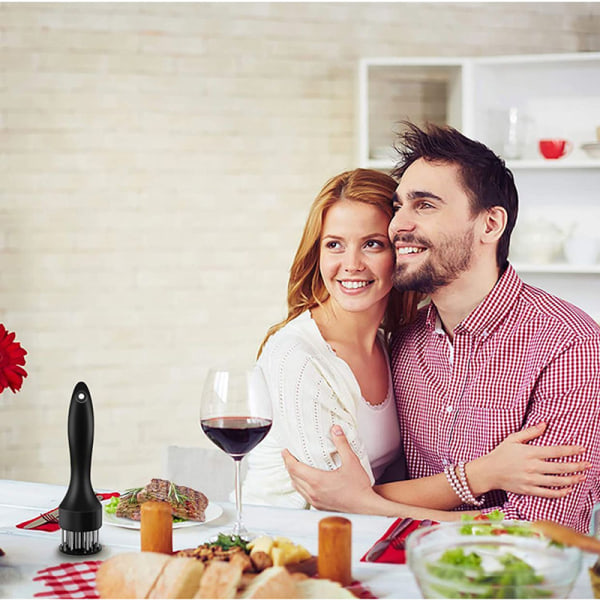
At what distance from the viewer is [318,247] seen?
2.10 m

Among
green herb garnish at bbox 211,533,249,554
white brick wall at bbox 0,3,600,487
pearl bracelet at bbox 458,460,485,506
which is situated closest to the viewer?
green herb garnish at bbox 211,533,249,554

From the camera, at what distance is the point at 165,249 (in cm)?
383

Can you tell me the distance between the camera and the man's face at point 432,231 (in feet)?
6.40

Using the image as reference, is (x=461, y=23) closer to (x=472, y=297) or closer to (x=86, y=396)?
(x=472, y=297)

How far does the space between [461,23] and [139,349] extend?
2.25 meters

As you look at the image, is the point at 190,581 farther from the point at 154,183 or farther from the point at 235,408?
the point at 154,183

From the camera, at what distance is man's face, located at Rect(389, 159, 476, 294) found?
195cm

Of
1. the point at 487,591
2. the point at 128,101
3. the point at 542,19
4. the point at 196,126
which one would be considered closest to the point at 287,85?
the point at 196,126

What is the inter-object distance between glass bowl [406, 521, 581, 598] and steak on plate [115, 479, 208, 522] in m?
0.50

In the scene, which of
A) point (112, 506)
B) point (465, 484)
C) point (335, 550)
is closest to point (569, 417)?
point (465, 484)

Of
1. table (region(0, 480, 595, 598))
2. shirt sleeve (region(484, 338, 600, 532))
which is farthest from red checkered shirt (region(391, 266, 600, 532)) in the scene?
table (region(0, 480, 595, 598))

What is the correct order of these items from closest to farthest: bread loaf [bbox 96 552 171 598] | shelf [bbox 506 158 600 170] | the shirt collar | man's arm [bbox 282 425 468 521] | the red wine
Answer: bread loaf [bbox 96 552 171 598] → the red wine → man's arm [bbox 282 425 468 521] → the shirt collar → shelf [bbox 506 158 600 170]

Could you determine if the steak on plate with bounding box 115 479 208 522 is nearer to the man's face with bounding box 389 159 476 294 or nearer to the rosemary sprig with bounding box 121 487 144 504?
the rosemary sprig with bounding box 121 487 144 504

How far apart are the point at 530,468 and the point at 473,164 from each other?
0.75 metres
